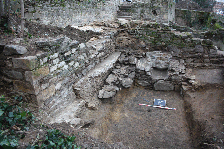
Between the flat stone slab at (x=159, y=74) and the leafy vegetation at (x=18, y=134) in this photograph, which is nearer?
the leafy vegetation at (x=18, y=134)

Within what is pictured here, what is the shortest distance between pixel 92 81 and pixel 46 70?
64.5 inches

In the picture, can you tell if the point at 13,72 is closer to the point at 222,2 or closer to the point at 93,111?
Answer: the point at 93,111

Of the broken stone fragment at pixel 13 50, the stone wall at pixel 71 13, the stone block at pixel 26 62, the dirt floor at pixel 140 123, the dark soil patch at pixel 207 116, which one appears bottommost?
the dirt floor at pixel 140 123

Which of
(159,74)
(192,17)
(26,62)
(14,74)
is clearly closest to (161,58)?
(159,74)

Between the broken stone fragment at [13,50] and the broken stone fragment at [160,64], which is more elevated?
the broken stone fragment at [13,50]

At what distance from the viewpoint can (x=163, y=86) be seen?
20.3 feet

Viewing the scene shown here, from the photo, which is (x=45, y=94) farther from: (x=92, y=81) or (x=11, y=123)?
(x=92, y=81)

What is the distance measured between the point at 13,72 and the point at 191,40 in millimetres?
6523

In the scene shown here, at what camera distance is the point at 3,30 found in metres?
3.87

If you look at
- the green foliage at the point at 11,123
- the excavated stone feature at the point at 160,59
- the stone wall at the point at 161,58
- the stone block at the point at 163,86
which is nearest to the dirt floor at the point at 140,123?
the stone block at the point at 163,86

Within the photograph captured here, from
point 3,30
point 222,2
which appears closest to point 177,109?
point 3,30

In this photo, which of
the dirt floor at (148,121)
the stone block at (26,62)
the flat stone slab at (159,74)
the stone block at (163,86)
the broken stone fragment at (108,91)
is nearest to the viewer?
the stone block at (26,62)

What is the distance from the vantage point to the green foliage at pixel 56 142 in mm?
2322

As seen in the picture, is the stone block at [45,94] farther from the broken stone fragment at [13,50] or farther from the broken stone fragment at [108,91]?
the broken stone fragment at [108,91]
